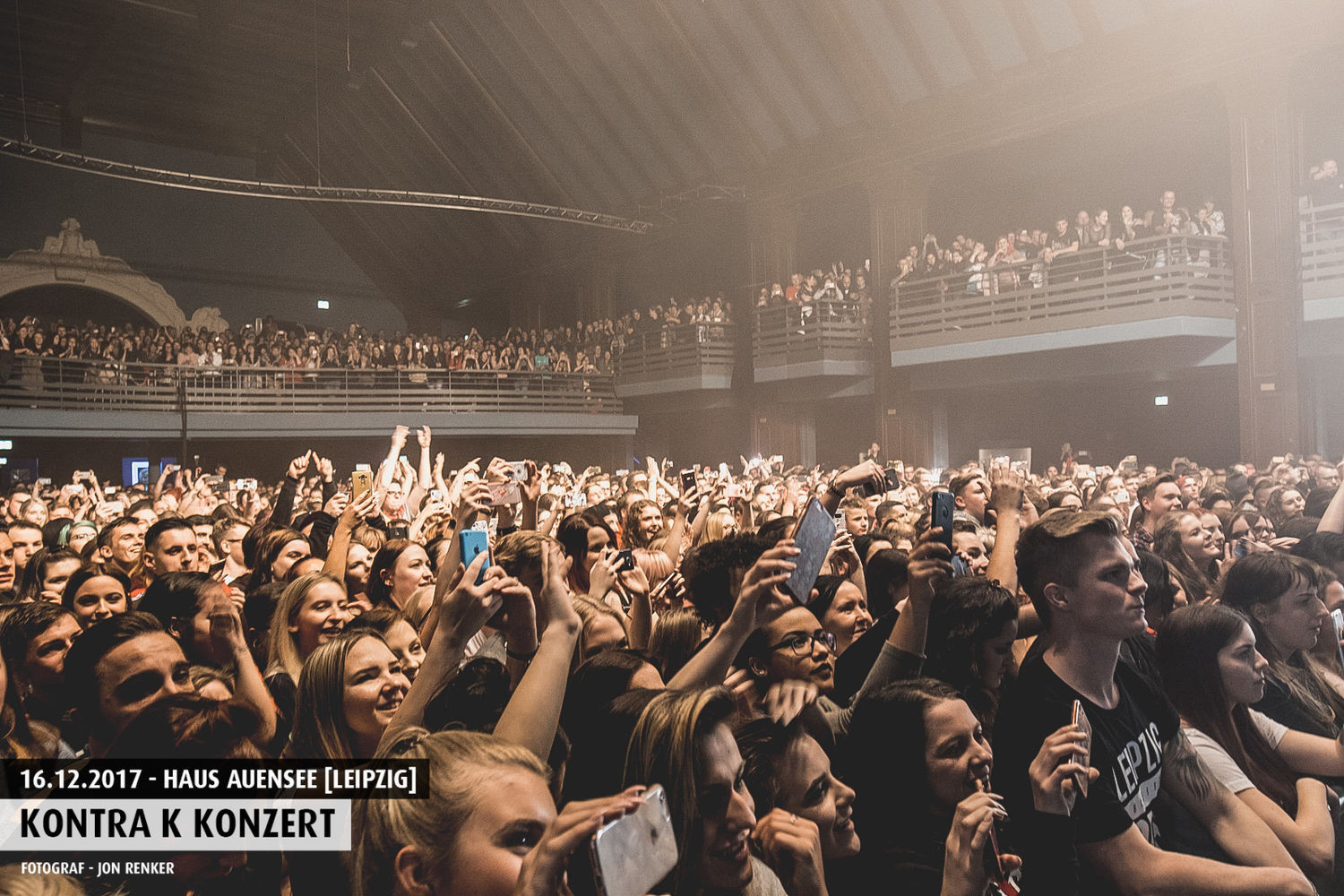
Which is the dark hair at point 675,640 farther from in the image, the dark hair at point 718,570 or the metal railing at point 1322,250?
the metal railing at point 1322,250

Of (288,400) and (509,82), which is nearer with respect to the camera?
(288,400)

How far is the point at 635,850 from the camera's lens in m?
1.57

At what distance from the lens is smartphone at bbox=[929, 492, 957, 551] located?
3.00 metres

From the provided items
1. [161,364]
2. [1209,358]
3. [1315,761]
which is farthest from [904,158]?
[1315,761]

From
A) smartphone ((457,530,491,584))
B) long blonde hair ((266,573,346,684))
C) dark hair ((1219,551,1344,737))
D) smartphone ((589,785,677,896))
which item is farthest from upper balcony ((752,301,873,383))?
smartphone ((589,785,677,896))

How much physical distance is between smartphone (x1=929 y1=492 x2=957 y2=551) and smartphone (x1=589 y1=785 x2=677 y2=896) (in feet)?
5.26

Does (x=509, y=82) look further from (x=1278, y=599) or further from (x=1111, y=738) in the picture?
(x=1111, y=738)

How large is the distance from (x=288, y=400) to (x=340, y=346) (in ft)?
10.5

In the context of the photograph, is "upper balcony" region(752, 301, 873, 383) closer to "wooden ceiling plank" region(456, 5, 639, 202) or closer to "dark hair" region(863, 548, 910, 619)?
"wooden ceiling plank" region(456, 5, 639, 202)

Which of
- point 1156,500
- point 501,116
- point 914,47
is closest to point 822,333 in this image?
point 914,47

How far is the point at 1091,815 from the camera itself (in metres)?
2.43

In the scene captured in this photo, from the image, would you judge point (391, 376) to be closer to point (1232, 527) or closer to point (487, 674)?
point (1232, 527)

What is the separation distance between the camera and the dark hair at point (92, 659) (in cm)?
282

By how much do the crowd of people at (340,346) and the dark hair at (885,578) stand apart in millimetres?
18290
